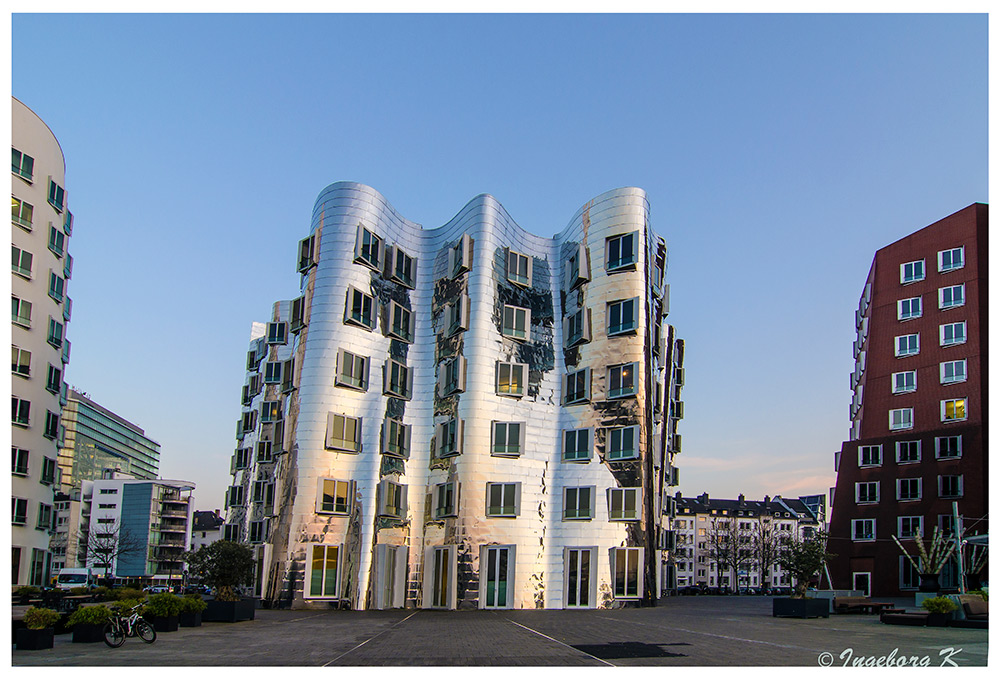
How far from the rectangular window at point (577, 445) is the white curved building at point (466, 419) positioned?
0.08 metres

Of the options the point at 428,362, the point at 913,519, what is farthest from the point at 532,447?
the point at 913,519

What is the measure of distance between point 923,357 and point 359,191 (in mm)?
47704

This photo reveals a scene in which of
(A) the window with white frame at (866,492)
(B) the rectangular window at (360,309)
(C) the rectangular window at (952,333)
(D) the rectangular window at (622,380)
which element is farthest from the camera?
(A) the window with white frame at (866,492)

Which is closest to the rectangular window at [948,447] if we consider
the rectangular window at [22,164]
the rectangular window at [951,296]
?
the rectangular window at [951,296]

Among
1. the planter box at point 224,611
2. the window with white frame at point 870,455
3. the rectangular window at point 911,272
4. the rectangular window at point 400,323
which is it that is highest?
the rectangular window at point 911,272

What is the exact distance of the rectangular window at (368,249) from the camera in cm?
4856

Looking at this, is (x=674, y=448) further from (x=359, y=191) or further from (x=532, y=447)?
(x=359, y=191)

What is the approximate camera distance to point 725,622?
3531 cm

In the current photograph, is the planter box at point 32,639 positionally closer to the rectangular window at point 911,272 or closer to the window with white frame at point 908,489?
the window with white frame at point 908,489

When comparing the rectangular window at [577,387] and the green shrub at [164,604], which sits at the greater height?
the rectangular window at [577,387]

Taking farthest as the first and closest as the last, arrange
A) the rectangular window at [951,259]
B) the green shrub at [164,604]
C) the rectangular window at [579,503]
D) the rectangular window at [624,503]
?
the rectangular window at [951,259] → the rectangular window at [579,503] → the rectangular window at [624,503] → the green shrub at [164,604]

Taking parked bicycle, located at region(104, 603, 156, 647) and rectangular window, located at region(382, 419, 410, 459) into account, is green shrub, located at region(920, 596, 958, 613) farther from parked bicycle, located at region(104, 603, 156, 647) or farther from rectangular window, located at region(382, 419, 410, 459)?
rectangular window, located at region(382, 419, 410, 459)

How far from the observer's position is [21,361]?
51000 millimetres

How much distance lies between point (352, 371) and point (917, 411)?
155 feet
